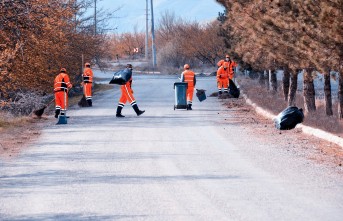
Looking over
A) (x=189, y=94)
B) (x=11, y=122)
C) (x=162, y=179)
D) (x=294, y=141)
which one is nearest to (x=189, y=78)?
(x=189, y=94)

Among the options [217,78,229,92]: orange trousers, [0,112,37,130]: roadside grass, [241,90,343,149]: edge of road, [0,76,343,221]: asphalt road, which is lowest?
[0,76,343,221]: asphalt road

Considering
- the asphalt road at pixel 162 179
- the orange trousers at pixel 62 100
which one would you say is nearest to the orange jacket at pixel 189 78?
the orange trousers at pixel 62 100

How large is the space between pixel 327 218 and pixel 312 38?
1198 centimetres

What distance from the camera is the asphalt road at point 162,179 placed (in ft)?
30.8

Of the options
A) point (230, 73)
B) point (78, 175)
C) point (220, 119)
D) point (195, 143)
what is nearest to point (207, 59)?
point (230, 73)

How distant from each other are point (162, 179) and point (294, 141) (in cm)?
608

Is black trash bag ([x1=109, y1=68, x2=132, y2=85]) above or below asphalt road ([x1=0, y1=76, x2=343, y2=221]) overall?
above

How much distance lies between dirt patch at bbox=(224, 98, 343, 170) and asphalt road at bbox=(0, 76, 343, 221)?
14.9 inches

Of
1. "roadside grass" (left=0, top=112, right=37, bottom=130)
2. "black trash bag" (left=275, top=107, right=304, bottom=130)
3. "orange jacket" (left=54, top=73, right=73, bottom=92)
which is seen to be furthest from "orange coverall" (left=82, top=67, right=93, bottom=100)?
"black trash bag" (left=275, top=107, right=304, bottom=130)

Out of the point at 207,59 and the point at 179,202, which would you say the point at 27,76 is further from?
the point at 207,59

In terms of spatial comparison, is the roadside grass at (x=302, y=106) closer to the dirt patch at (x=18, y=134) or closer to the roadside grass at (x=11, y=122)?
the dirt patch at (x=18, y=134)

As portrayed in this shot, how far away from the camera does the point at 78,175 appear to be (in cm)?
1251

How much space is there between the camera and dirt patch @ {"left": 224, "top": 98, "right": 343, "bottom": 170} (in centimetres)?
1445

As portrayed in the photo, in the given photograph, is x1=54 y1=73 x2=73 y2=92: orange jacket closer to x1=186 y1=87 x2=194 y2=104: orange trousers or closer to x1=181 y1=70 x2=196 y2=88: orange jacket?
x1=186 y1=87 x2=194 y2=104: orange trousers
